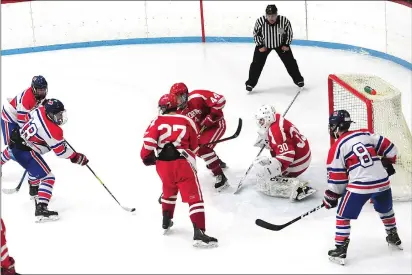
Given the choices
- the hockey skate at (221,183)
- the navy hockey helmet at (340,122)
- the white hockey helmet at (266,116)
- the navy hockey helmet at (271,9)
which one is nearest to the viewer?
the navy hockey helmet at (340,122)

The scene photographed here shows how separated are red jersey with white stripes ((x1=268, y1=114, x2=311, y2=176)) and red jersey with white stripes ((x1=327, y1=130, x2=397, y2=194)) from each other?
970mm

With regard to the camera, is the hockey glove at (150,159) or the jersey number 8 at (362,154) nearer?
the jersey number 8 at (362,154)

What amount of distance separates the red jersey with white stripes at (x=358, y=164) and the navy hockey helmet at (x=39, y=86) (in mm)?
2222

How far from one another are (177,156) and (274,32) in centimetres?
307

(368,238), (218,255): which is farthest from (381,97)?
(218,255)

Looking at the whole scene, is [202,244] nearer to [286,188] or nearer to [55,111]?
[286,188]

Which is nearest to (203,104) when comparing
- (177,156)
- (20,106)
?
(177,156)

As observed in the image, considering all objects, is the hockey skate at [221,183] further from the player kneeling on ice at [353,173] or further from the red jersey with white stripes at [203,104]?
the player kneeling on ice at [353,173]

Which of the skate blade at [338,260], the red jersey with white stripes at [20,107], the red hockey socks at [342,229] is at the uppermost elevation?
the red jersey with white stripes at [20,107]

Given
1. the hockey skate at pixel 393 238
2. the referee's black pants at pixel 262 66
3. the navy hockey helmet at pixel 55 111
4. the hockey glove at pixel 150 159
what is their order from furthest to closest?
1. the referee's black pants at pixel 262 66
2. the navy hockey helmet at pixel 55 111
3. the hockey glove at pixel 150 159
4. the hockey skate at pixel 393 238

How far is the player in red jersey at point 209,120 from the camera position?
23.6ft

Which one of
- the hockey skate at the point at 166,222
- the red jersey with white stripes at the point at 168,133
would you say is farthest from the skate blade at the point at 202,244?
the red jersey with white stripes at the point at 168,133

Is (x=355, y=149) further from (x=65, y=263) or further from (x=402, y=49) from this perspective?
(x=402, y=49)

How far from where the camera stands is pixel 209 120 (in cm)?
725
